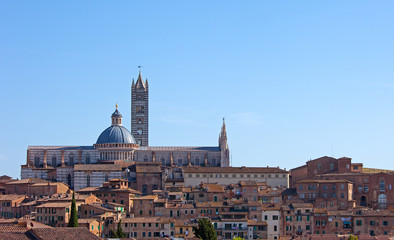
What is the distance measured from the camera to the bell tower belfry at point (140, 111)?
386 feet

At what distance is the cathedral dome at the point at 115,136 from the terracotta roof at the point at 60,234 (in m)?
68.8

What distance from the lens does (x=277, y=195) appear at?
80.1 metres

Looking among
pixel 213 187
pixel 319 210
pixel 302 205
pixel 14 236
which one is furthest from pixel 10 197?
pixel 14 236

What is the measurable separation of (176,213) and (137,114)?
47.2 metres

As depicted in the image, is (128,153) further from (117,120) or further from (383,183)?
(383,183)

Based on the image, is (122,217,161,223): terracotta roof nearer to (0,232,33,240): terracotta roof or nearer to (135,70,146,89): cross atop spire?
(0,232,33,240): terracotta roof

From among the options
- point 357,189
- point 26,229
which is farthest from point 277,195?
point 26,229

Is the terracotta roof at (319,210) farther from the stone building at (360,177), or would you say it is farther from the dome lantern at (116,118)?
the dome lantern at (116,118)

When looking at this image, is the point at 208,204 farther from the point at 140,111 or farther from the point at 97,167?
the point at 140,111

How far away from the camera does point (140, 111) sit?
120312 millimetres

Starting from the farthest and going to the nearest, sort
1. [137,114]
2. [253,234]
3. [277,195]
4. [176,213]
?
1. [137,114]
2. [277,195]
3. [176,213]
4. [253,234]

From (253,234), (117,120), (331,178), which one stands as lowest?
(253,234)

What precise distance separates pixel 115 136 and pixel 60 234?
7035 centimetres

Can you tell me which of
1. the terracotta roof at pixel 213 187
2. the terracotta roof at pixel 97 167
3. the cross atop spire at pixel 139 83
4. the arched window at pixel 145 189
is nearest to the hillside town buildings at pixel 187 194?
the arched window at pixel 145 189
